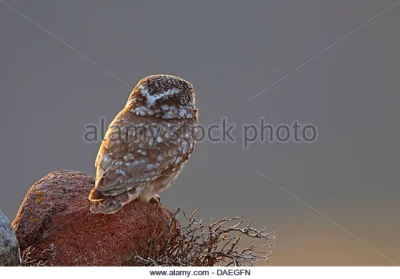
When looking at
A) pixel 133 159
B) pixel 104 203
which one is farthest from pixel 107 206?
pixel 133 159

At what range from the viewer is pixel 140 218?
8.32 m

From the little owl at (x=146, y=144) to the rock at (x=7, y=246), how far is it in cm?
104

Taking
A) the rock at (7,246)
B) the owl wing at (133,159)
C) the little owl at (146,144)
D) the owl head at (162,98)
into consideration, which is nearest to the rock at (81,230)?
the little owl at (146,144)

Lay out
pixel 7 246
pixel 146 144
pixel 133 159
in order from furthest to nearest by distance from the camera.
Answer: pixel 146 144 → pixel 133 159 → pixel 7 246

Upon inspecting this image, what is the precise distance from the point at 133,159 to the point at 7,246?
1.89 meters

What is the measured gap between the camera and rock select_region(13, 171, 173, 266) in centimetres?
805

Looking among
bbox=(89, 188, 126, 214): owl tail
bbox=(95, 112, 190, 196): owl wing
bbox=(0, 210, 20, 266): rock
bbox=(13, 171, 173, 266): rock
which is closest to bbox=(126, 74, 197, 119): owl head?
bbox=(95, 112, 190, 196): owl wing

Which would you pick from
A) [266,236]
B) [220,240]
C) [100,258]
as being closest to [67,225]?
[100,258]

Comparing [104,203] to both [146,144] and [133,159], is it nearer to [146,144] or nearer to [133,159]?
[133,159]

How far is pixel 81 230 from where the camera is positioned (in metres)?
8.14

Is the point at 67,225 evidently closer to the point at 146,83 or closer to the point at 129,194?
the point at 129,194

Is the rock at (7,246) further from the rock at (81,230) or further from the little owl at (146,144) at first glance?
the little owl at (146,144)

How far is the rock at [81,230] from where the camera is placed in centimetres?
805

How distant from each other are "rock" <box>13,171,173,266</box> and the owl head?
1310 mm
